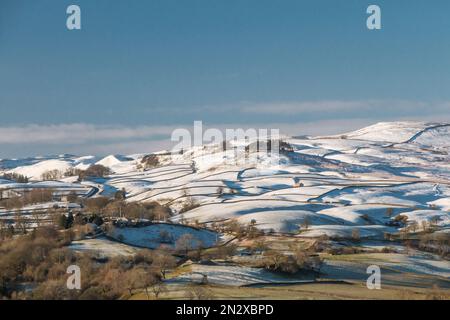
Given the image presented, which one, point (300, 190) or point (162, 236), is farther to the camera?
point (300, 190)

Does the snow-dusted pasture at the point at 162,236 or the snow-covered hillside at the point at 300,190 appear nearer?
the snow-dusted pasture at the point at 162,236

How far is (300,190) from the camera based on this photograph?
124 m

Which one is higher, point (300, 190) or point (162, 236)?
point (162, 236)

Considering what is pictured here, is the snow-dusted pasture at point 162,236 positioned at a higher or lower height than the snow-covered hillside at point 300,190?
higher

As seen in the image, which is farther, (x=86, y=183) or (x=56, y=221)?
(x=86, y=183)

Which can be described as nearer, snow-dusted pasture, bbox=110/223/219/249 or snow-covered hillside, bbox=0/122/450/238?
snow-dusted pasture, bbox=110/223/219/249

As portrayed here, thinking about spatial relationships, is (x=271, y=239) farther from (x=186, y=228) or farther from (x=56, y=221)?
(x=56, y=221)

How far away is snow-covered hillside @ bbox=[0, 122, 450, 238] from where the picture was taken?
3585 inches

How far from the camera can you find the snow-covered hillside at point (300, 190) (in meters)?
91.1

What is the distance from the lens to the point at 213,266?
5166cm

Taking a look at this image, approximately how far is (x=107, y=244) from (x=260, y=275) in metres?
22.9
